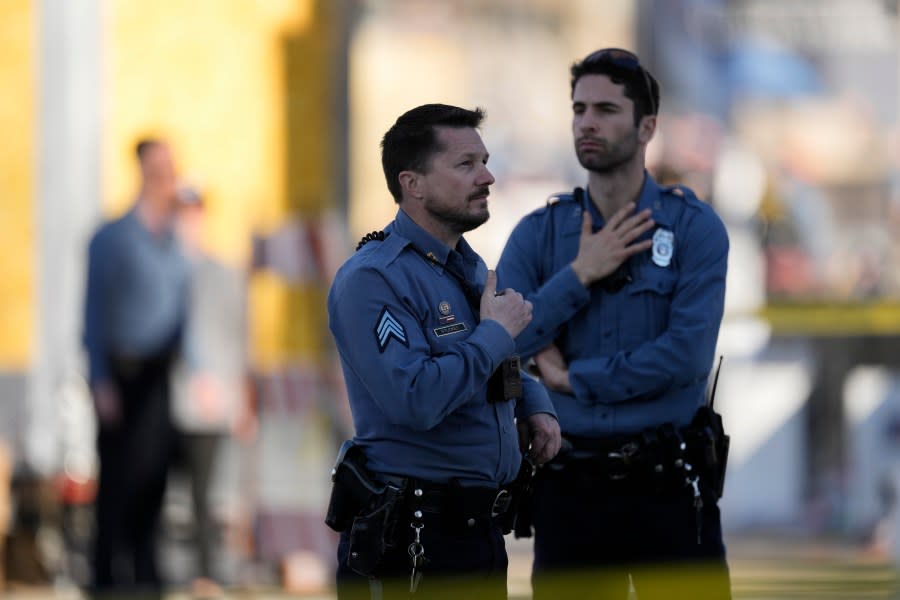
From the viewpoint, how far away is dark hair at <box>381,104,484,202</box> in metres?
4.75

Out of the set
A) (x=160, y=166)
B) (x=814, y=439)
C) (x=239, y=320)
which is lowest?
(x=814, y=439)

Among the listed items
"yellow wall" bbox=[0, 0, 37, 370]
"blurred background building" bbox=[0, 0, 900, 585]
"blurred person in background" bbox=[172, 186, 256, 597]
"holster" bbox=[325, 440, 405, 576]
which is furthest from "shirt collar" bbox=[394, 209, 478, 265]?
"yellow wall" bbox=[0, 0, 37, 370]

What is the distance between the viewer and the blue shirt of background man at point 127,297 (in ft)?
29.4

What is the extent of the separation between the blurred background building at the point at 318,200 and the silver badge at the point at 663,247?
12.5 ft

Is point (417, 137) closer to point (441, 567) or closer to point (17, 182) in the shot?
point (441, 567)

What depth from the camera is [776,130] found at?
1584cm

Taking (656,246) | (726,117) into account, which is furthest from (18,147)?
(656,246)

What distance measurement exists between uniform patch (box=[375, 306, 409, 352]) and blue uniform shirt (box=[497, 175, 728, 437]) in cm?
92

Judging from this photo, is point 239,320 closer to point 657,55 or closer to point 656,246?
point 657,55

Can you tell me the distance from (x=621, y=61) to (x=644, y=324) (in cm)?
74

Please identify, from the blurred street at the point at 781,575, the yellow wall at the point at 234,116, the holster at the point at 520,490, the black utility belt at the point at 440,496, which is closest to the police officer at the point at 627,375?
the holster at the point at 520,490

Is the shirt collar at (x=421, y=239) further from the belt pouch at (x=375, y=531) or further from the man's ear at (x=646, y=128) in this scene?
the man's ear at (x=646, y=128)

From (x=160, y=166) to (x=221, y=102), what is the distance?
2.86 meters

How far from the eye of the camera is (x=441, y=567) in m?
4.72
